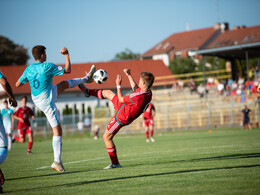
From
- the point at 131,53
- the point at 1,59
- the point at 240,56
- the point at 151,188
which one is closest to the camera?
the point at 151,188

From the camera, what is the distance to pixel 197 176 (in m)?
6.79

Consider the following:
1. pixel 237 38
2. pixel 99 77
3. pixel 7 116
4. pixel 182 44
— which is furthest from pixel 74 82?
pixel 182 44

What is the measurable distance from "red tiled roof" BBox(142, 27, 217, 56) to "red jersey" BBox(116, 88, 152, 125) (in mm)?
70955

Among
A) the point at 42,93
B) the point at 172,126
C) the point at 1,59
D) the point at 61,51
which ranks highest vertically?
the point at 1,59

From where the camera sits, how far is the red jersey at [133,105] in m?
8.13

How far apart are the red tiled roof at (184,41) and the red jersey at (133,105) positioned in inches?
2793

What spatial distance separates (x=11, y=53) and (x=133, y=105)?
186 feet

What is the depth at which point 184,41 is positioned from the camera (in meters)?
82.6

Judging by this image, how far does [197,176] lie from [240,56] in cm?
3540

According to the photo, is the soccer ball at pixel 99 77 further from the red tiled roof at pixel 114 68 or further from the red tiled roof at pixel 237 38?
the red tiled roof at pixel 114 68

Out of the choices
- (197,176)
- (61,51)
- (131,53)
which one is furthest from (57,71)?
(131,53)

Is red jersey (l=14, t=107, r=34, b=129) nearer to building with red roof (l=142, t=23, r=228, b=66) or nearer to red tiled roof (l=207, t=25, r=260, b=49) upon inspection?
red tiled roof (l=207, t=25, r=260, b=49)

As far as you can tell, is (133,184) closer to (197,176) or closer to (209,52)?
(197,176)

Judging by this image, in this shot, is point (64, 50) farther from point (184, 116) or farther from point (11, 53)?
point (11, 53)
